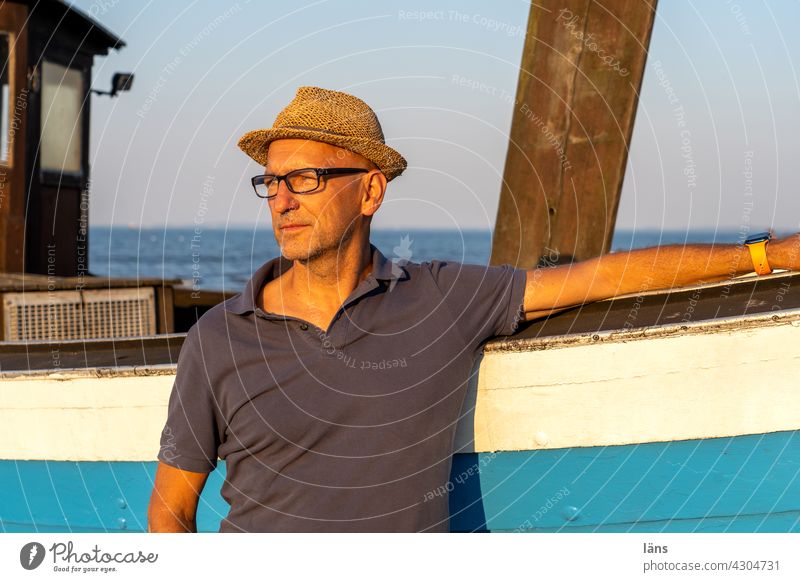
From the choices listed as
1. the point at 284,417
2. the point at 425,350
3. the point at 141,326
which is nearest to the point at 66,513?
the point at 284,417

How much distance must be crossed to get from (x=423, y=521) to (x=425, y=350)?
1.76ft

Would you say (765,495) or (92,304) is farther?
(92,304)

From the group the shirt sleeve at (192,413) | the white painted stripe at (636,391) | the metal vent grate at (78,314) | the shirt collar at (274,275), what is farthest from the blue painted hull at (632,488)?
the metal vent grate at (78,314)

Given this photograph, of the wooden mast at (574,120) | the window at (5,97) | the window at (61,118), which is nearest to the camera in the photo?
the wooden mast at (574,120)

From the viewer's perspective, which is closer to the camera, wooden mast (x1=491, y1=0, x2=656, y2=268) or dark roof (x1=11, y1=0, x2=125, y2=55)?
wooden mast (x1=491, y1=0, x2=656, y2=268)

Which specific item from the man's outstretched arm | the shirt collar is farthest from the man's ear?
the man's outstretched arm

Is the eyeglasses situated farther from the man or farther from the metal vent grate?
the metal vent grate

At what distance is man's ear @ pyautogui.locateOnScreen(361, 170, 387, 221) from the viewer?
10.9ft

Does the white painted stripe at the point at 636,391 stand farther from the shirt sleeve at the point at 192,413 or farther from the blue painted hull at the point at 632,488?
the shirt sleeve at the point at 192,413

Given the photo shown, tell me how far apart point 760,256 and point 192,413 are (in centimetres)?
183

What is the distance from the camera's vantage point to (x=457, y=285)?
3240 millimetres

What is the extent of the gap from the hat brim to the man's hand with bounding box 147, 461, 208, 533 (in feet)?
3.52

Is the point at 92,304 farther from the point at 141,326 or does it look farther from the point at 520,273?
the point at 520,273

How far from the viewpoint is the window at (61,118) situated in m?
8.54
